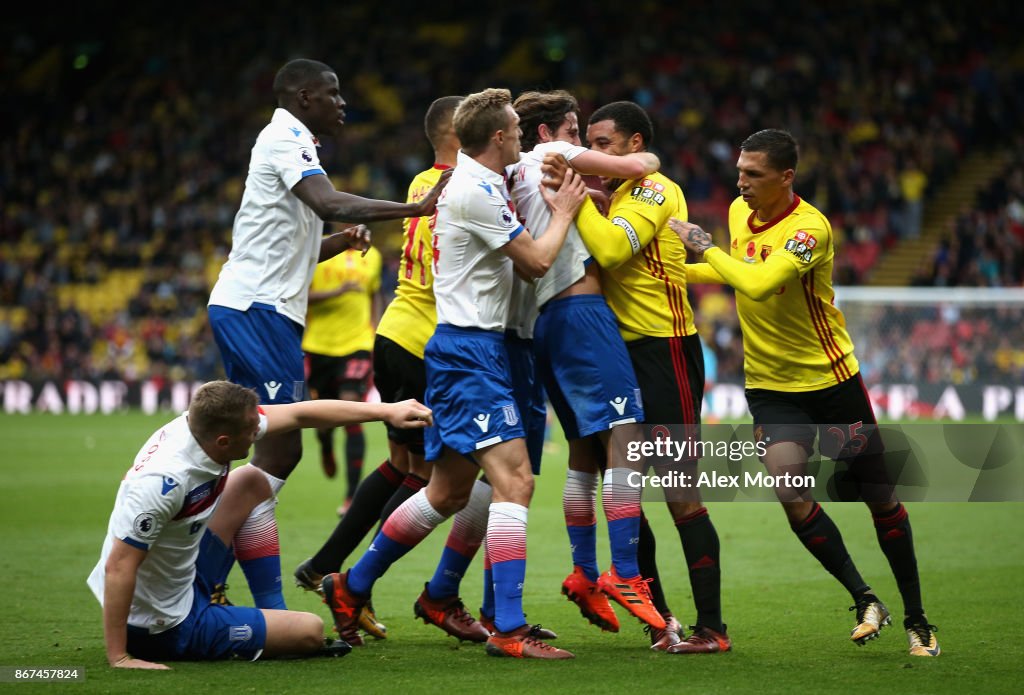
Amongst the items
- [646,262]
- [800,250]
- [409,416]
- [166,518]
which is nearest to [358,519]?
[409,416]

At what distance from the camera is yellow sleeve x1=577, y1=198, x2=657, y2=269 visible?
5.61m

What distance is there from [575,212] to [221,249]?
24146 mm

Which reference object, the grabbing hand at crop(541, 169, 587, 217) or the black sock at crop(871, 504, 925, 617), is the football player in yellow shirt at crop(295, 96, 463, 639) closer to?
the grabbing hand at crop(541, 169, 587, 217)

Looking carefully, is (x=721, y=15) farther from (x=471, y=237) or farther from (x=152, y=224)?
(x=471, y=237)

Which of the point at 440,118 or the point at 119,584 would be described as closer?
the point at 119,584

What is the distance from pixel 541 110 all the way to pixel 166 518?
258cm

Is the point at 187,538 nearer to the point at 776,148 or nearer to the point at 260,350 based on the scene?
the point at 260,350

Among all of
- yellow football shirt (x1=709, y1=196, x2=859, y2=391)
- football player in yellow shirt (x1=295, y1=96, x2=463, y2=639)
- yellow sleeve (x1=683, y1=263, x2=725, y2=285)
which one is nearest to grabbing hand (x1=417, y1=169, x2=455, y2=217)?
football player in yellow shirt (x1=295, y1=96, x2=463, y2=639)

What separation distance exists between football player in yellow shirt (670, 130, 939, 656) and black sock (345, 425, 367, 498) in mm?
5040

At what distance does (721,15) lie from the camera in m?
31.1

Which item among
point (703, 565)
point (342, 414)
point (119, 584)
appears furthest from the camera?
point (703, 565)

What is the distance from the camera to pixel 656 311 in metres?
5.84

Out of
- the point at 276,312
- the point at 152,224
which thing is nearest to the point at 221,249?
the point at 152,224

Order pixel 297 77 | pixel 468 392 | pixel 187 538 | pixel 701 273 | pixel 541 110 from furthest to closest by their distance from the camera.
→ pixel 701 273, pixel 297 77, pixel 541 110, pixel 468 392, pixel 187 538
